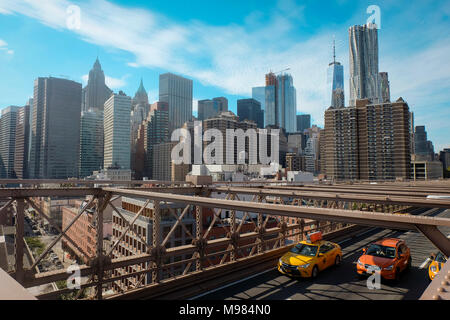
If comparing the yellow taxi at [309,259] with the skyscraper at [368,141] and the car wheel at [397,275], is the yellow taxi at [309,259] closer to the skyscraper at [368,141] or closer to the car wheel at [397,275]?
the car wheel at [397,275]

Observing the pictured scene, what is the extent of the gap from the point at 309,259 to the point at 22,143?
735ft

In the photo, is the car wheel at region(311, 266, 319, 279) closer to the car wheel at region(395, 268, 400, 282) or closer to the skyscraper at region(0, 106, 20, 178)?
the car wheel at region(395, 268, 400, 282)

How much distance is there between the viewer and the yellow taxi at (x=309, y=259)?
10273 millimetres

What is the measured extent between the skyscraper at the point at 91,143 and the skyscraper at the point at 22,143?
33.8 meters

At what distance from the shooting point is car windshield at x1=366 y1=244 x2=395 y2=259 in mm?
10684

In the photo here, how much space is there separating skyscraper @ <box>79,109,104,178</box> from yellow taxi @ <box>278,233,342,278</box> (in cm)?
18785

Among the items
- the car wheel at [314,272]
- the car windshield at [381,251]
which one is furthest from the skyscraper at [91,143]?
the car windshield at [381,251]

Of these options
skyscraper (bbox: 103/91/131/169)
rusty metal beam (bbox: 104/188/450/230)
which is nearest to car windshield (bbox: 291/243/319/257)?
rusty metal beam (bbox: 104/188/450/230)

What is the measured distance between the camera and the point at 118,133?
572 ft
